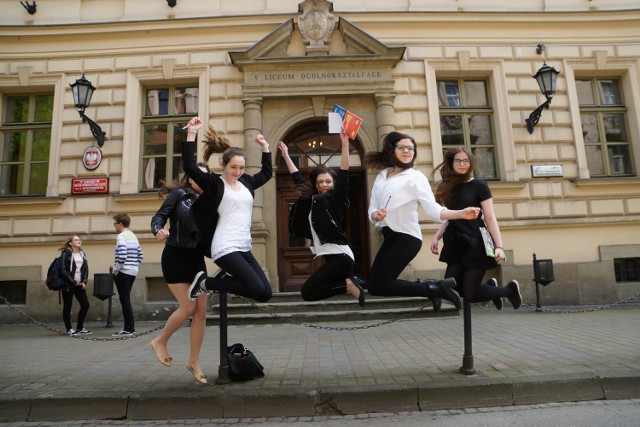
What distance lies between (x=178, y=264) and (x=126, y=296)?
4.59 metres

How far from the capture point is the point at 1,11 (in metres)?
11.0

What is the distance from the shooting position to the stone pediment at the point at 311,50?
10.2 meters

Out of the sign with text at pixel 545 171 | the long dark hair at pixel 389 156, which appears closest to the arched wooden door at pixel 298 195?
the sign with text at pixel 545 171

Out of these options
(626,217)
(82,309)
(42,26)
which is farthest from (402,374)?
(42,26)

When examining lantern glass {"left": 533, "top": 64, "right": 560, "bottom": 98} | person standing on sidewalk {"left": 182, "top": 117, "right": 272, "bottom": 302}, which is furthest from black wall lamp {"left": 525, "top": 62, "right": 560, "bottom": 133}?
person standing on sidewalk {"left": 182, "top": 117, "right": 272, "bottom": 302}

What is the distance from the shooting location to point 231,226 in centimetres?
396

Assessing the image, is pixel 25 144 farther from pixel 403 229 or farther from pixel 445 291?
pixel 445 291

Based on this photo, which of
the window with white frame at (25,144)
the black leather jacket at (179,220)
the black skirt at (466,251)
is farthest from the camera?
the window with white frame at (25,144)

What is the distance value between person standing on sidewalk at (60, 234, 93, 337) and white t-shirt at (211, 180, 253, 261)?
5434 millimetres

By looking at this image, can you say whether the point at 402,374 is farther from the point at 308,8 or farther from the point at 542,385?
the point at 308,8

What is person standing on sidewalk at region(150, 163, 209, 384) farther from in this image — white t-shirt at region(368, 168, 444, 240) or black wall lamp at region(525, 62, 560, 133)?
black wall lamp at region(525, 62, 560, 133)

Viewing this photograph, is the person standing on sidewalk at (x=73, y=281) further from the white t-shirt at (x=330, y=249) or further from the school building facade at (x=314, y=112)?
the white t-shirt at (x=330, y=249)

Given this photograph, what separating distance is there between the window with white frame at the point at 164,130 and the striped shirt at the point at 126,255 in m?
2.71

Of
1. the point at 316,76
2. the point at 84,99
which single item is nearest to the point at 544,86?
the point at 316,76
